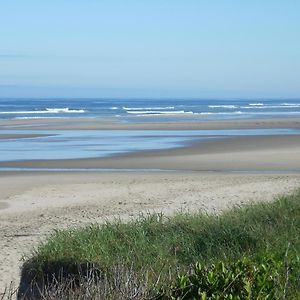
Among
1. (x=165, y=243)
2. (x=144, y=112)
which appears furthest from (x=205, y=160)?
(x=144, y=112)

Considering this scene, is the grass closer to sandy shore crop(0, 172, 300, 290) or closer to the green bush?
sandy shore crop(0, 172, 300, 290)

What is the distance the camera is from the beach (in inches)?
527

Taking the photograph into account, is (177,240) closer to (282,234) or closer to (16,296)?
(282,234)

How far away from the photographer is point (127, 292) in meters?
5.50

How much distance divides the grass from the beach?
2.28 feet

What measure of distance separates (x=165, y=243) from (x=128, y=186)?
8764 mm

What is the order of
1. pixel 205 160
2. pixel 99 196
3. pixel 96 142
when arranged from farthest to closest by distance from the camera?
pixel 96 142
pixel 205 160
pixel 99 196

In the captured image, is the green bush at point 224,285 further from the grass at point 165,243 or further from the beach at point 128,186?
the beach at point 128,186

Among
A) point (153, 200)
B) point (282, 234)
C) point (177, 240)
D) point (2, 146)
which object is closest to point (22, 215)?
point (153, 200)

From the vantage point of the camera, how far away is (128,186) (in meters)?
17.9

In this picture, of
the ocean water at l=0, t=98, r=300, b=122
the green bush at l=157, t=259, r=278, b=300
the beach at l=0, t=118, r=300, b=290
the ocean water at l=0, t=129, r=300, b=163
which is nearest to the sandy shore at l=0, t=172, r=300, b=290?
the beach at l=0, t=118, r=300, b=290

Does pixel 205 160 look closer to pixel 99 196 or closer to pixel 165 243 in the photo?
pixel 99 196

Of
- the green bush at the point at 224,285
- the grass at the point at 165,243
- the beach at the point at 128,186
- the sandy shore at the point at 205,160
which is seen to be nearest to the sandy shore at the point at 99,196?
the beach at the point at 128,186

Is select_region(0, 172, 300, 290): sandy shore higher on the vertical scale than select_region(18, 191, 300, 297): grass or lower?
lower
